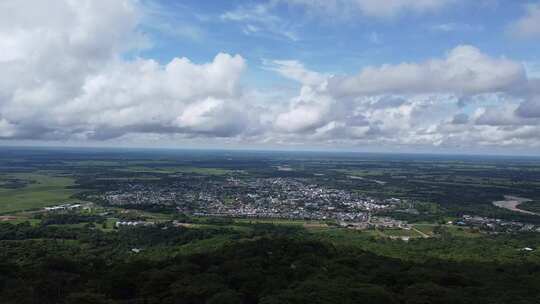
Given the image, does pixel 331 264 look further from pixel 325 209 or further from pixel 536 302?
pixel 325 209

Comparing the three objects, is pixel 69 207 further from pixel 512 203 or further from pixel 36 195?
pixel 512 203

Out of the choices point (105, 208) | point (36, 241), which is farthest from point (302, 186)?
point (36, 241)

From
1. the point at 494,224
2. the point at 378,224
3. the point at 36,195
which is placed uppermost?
the point at 36,195

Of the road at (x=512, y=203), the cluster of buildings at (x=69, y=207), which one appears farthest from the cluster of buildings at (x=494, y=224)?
the cluster of buildings at (x=69, y=207)

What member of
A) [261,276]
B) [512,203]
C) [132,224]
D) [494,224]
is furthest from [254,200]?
[261,276]

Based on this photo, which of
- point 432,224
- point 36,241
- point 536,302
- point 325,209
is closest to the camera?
point 536,302

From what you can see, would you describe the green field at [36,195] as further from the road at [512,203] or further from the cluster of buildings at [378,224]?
the road at [512,203]

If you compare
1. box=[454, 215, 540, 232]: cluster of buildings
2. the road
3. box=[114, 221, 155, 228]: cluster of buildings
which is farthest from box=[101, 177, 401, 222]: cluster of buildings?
the road
